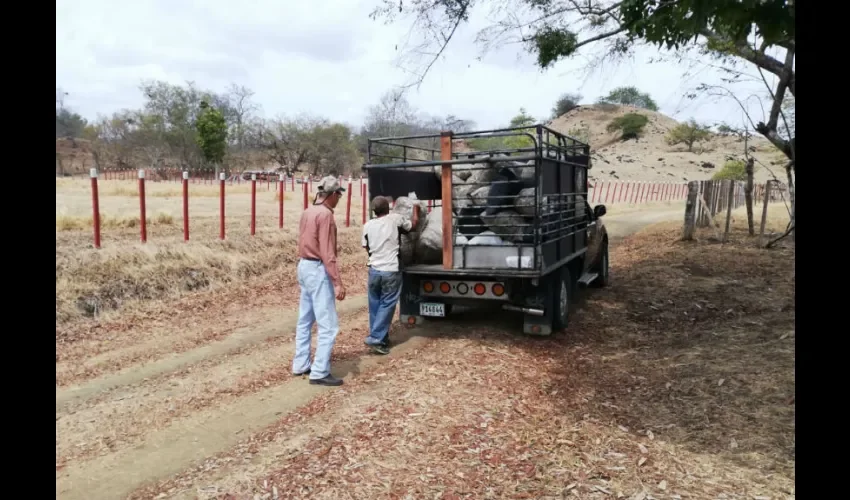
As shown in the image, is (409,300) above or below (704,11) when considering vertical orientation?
below

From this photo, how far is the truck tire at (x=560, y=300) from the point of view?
672cm

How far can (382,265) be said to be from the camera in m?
6.19

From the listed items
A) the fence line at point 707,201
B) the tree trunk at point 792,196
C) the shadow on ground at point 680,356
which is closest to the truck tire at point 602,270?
the shadow on ground at point 680,356

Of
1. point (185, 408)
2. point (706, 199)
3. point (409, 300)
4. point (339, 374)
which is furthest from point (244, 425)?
point (706, 199)

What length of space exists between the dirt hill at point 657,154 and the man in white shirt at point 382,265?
48.1 meters

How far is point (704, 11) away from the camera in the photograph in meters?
3.65

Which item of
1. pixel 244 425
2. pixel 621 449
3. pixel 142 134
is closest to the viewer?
pixel 621 449

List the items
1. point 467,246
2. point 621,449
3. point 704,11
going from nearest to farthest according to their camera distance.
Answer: point 704,11
point 621,449
point 467,246

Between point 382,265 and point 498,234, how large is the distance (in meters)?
1.31

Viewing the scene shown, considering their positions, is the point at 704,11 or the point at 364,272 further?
the point at 364,272

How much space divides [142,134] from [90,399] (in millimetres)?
48971

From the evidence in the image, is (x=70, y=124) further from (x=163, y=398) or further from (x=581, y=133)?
(x=163, y=398)
